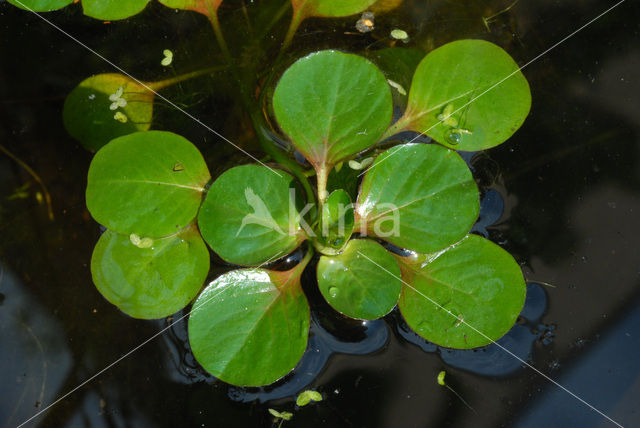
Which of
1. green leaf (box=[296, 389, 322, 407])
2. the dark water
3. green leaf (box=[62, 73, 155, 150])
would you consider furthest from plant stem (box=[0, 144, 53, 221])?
green leaf (box=[296, 389, 322, 407])

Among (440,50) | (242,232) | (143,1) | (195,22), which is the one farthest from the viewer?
(195,22)

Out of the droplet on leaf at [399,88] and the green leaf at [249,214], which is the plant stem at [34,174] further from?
the droplet on leaf at [399,88]

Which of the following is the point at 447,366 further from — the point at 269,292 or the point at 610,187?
the point at 610,187

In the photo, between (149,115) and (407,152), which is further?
(149,115)

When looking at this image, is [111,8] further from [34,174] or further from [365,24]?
[365,24]

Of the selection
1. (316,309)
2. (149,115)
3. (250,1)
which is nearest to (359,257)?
(316,309)

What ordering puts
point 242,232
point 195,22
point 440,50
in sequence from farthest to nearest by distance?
point 195,22
point 440,50
point 242,232

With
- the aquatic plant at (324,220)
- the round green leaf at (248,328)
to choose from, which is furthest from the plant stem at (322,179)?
the round green leaf at (248,328)
